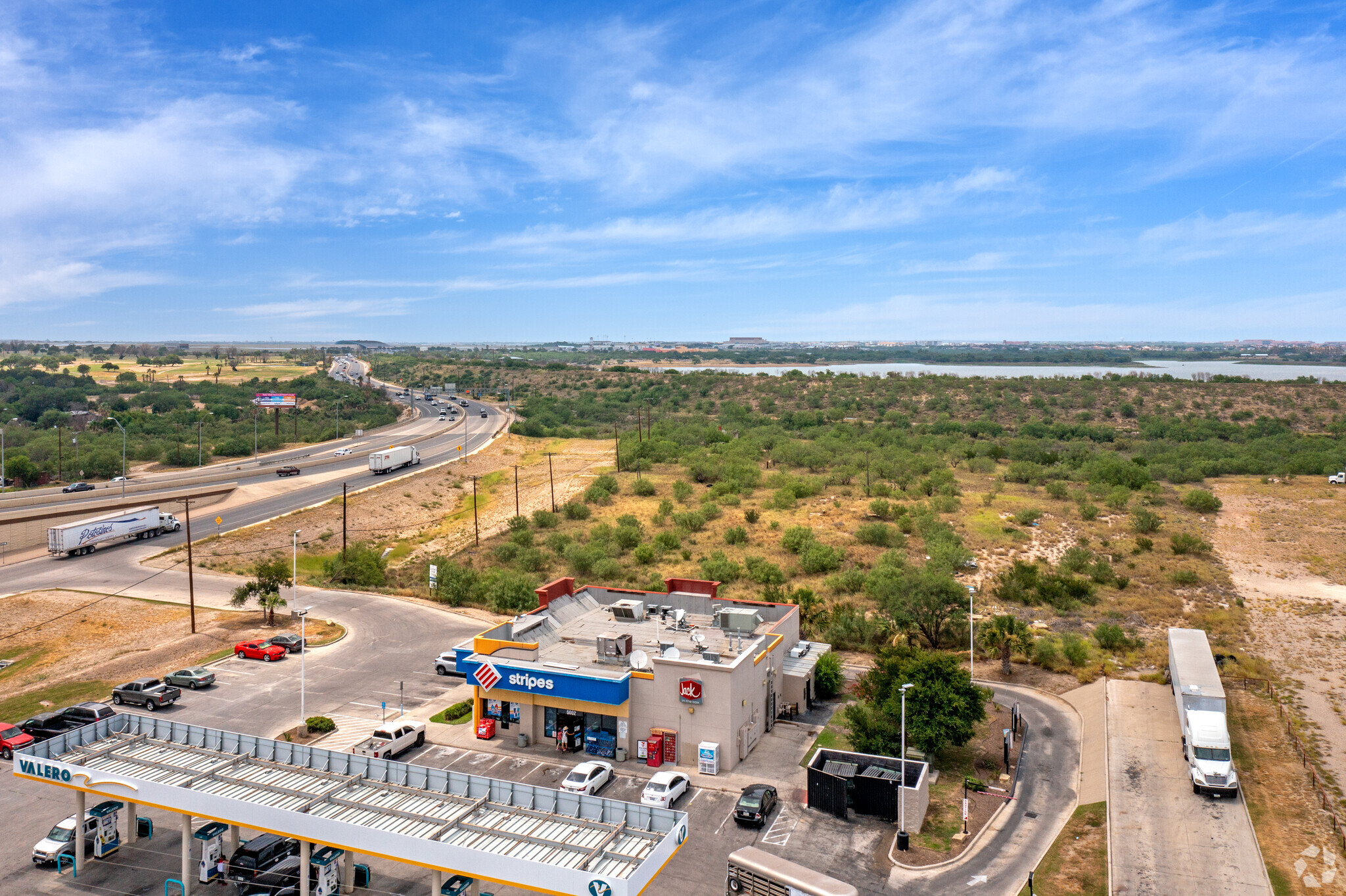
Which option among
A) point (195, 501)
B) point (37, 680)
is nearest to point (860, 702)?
point (37, 680)

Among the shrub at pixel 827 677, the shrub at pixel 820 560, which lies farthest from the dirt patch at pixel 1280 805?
the shrub at pixel 820 560

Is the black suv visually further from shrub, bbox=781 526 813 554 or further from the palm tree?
shrub, bbox=781 526 813 554

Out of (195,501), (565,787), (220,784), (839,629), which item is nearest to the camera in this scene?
(220,784)

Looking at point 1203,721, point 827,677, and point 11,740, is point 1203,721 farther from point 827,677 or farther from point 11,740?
point 11,740

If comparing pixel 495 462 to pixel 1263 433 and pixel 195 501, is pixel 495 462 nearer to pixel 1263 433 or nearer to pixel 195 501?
pixel 195 501

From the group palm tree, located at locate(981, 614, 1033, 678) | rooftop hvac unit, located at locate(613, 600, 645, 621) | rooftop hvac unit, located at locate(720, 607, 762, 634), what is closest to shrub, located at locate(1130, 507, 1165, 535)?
palm tree, located at locate(981, 614, 1033, 678)

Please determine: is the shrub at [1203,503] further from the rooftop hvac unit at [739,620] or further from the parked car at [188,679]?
the parked car at [188,679]

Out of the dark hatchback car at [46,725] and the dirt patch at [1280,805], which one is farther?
the dark hatchback car at [46,725]
